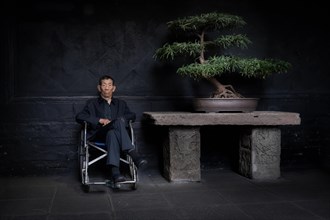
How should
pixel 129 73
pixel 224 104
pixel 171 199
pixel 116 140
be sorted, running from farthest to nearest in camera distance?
pixel 129 73
pixel 224 104
pixel 116 140
pixel 171 199

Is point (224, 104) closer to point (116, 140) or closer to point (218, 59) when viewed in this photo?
point (218, 59)

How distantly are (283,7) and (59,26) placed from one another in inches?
112

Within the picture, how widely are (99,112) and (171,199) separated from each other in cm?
132

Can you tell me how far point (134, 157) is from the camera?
395cm

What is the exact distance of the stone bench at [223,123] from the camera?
164 inches

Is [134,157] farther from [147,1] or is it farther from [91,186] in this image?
[147,1]

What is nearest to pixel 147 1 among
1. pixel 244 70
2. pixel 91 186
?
pixel 244 70

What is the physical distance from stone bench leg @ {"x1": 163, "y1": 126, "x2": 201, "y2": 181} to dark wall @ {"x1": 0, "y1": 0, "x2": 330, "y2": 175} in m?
0.35

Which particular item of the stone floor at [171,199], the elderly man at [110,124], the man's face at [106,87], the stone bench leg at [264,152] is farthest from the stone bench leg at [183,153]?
the man's face at [106,87]

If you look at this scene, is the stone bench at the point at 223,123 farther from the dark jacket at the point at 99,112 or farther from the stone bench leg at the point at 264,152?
the dark jacket at the point at 99,112

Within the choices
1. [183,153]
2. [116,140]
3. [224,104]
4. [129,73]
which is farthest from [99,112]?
[224,104]

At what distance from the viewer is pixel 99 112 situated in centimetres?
436

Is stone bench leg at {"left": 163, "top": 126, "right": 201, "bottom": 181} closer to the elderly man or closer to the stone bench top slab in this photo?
the stone bench top slab

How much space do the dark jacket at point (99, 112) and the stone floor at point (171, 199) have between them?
68 centimetres
